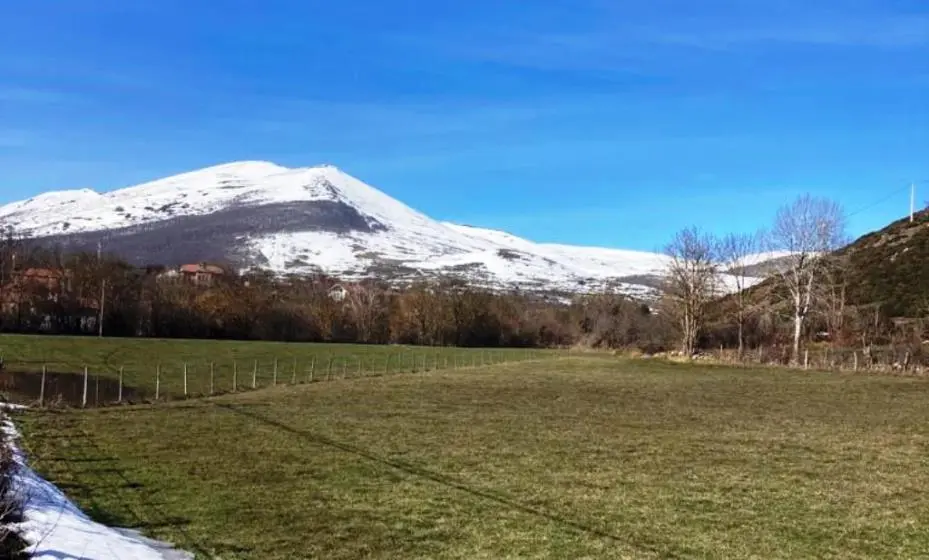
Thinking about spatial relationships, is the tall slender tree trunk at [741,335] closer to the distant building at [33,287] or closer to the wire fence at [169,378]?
the wire fence at [169,378]

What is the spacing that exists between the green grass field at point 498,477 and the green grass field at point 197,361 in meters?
19.0

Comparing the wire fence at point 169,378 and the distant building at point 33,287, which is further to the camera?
the distant building at point 33,287

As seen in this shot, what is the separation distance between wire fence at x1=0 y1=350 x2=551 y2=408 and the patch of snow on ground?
54.4 ft

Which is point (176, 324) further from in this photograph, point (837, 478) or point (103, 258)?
point (837, 478)

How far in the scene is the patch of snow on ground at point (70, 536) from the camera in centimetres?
880

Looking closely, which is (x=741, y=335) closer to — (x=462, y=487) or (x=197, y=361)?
(x=197, y=361)

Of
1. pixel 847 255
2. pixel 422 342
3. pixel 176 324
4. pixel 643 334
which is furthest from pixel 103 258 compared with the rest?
pixel 847 255

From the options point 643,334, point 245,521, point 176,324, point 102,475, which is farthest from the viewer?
point 643,334

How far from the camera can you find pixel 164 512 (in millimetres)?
11789

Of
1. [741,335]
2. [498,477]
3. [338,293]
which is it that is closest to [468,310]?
[338,293]

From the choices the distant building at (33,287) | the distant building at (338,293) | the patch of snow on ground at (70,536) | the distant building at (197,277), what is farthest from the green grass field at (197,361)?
the distant building at (197,277)

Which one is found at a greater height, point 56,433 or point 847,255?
point 847,255

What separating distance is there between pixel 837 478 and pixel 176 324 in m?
92.3

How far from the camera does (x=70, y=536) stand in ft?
31.0
